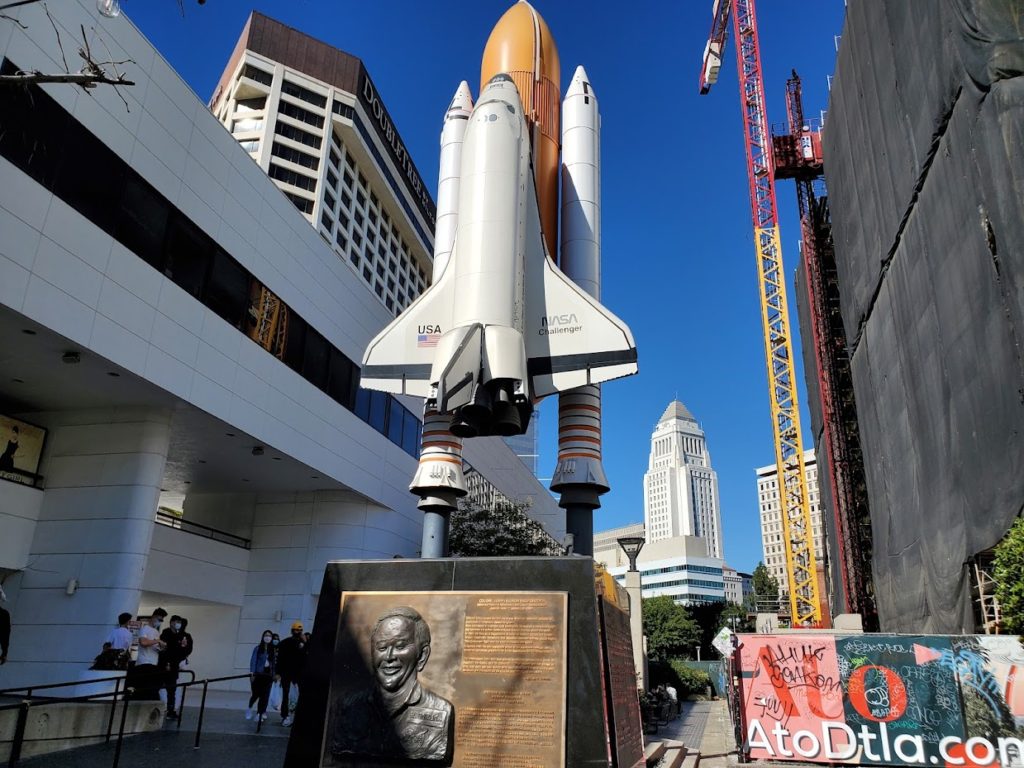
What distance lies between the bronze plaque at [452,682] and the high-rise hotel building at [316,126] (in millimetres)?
47818

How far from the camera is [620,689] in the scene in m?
6.81

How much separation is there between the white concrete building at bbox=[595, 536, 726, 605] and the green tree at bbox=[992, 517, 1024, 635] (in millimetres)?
114426

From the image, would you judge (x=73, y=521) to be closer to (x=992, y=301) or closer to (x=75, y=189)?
(x=75, y=189)

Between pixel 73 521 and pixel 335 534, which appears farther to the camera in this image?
pixel 335 534

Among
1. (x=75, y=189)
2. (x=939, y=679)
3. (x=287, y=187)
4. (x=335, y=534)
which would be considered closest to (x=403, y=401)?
(x=335, y=534)

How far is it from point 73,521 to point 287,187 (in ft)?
136

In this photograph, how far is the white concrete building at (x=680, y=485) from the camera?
571 ft

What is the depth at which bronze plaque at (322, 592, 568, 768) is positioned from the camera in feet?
19.2

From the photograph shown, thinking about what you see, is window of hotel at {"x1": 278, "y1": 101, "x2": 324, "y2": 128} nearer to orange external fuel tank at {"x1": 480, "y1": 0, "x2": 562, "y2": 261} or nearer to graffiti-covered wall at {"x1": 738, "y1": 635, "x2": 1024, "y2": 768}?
orange external fuel tank at {"x1": 480, "y1": 0, "x2": 562, "y2": 261}

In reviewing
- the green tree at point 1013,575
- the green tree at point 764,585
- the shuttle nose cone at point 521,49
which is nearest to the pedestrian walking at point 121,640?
the shuttle nose cone at point 521,49

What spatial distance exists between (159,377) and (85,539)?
3.83 m

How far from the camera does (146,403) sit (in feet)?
50.1

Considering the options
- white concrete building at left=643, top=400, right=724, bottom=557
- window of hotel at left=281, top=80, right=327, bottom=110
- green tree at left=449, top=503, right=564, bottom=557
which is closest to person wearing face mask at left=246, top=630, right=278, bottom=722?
green tree at left=449, top=503, right=564, bottom=557

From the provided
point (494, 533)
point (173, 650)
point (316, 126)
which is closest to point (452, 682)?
point (173, 650)
